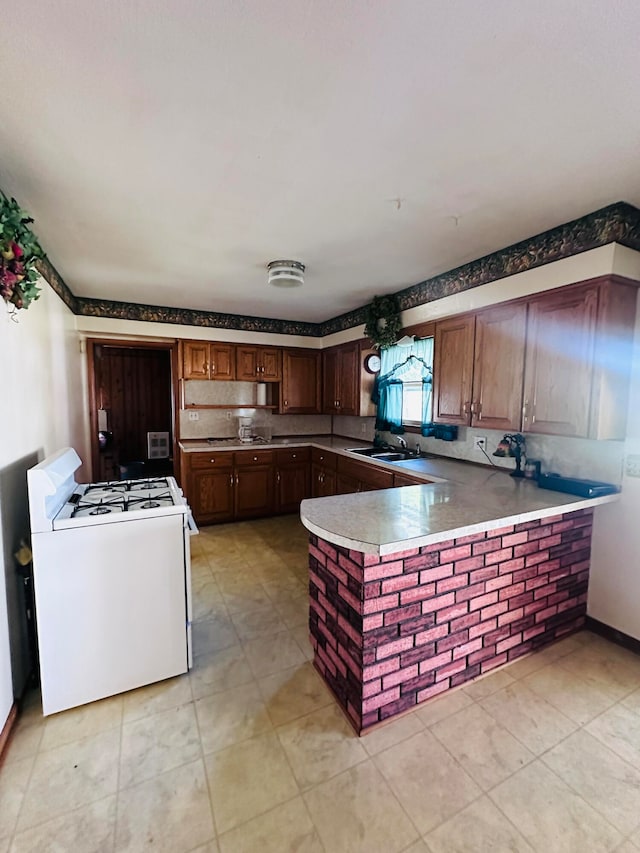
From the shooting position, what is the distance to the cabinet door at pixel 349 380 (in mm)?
4223

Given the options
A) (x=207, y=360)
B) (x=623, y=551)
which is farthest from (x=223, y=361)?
(x=623, y=551)

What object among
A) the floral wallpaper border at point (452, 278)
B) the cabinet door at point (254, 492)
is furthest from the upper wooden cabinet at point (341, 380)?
the cabinet door at point (254, 492)

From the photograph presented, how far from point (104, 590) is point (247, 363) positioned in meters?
3.14

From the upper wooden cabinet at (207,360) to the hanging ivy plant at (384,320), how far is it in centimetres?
171

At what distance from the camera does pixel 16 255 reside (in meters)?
1.57

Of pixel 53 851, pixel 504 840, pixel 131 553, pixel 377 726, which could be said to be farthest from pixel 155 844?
pixel 504 840

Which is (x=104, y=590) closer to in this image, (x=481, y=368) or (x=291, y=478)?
(x=481, y=368)

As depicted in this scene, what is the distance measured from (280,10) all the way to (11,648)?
258 cm

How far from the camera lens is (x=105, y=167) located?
162cm

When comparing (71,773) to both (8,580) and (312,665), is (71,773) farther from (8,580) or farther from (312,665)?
(312,665)

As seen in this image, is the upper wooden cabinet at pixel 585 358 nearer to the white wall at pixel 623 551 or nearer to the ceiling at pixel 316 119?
the white wall at pixel 623 551

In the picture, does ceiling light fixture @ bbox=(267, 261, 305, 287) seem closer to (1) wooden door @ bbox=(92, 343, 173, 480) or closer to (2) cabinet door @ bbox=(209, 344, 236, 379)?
(2) cabinet door @ bbox=(209, 344, 236, 379)

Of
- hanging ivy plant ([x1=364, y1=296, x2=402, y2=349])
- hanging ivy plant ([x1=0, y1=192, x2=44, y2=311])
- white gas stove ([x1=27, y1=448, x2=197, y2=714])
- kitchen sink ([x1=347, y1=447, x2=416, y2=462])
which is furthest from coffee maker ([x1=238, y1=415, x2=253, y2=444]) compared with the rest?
hanging ivy plant ([x1=0, y1=192, x2=44, y2=311])

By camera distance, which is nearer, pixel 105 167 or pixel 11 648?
pixel 105 167
